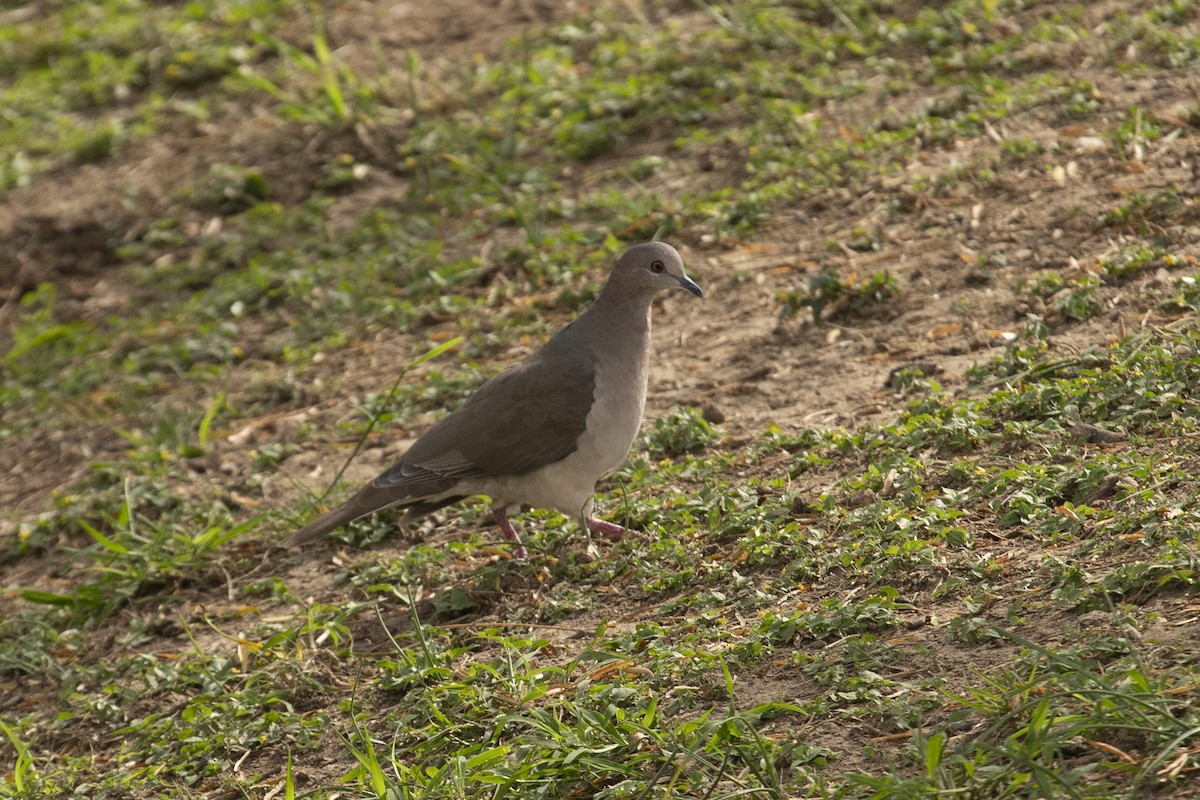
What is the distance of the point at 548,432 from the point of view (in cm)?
536

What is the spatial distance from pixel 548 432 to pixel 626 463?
0.65m

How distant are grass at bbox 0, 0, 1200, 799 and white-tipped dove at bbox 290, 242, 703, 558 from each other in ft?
0.89

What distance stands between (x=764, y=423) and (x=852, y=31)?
11.7 ft

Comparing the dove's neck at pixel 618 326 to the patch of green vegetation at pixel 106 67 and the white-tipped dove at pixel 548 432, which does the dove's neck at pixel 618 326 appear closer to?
the white-tipped dove at pixel 548 432

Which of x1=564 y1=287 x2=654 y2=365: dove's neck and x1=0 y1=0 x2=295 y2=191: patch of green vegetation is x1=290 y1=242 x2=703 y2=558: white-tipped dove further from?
x1=0 y1=0 x2=295 y2=191: patch of green vegetation

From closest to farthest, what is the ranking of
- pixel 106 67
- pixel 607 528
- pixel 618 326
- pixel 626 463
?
pixel 607 528 → pixel 618 326 → pixel 626 463 → pixel 106 67

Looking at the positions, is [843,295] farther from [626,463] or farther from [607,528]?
[607,528]

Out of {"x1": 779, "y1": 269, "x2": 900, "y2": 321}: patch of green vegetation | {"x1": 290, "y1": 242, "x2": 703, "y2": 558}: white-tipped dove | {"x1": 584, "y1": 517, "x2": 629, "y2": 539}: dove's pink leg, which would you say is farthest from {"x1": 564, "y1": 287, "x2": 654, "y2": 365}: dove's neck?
{"x1": 779, "y1": 269, "x2": 900, "y2": 321}: patch of green vegetation

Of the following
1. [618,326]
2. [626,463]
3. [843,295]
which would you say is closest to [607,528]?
[626,463]

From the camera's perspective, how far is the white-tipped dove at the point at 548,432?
209 inches

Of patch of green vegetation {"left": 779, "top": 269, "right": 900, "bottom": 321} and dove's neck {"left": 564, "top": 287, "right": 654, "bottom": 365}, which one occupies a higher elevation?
dove's neck {"left": 564, "top": 287, "right": 654, "bottom": 365}

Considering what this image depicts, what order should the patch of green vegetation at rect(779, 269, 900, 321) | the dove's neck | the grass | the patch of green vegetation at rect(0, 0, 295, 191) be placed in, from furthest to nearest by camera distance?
the patch of green vegetation at rect(0, 0, 295, 191) < the patch of green vegetation at rect(779, 269, 900, 321) < the dove's neck < the grass

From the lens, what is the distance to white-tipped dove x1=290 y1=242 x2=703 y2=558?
17.4 feet

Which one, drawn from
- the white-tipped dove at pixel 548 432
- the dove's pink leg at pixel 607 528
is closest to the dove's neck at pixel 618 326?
the white-tipped dove at pixel 548 432
